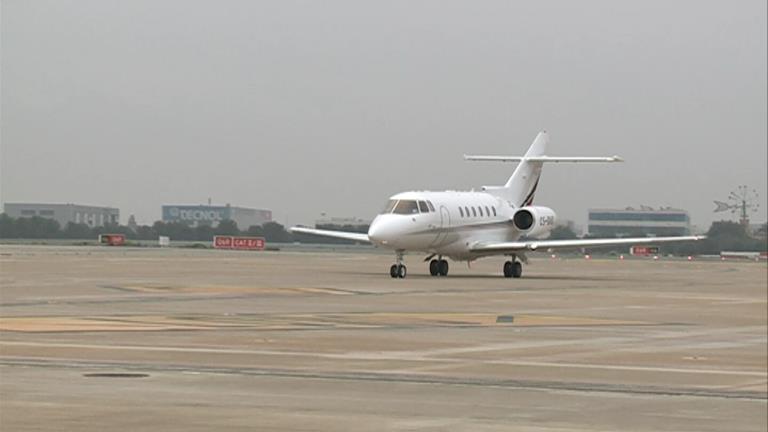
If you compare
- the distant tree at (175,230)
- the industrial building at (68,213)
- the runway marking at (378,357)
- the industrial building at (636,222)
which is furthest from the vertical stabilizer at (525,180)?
the industrial building at (68,213)

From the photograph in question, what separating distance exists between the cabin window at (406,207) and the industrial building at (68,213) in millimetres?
51136

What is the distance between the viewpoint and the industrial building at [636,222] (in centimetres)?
4353

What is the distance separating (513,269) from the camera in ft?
247

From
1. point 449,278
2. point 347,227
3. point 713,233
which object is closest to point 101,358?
point 713,233

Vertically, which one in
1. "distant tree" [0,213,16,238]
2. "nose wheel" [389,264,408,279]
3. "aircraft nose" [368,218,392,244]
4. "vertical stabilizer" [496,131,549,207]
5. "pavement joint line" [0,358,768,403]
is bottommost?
"pavement joint line" [0,358,768,403]

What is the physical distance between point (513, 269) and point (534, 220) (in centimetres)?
511

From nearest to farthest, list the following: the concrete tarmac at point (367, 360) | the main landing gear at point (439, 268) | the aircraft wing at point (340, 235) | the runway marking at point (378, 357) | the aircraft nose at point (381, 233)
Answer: the concrete tarmac at point (367, 360), the runway marking at point (378, 357), the aircraft nose at point (381, 233), the main landing gear at point (439, 268), the aircraft wing at point (340, 235)

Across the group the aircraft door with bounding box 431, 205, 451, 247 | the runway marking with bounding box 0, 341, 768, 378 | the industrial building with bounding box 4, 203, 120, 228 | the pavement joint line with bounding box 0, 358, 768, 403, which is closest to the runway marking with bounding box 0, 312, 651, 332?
the runway marking with bounding box 0, 341, 768, 378

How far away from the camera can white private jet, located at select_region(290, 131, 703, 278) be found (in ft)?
228

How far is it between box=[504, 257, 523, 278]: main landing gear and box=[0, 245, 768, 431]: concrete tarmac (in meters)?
24.1

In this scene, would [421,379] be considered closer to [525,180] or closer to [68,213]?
[68,213]

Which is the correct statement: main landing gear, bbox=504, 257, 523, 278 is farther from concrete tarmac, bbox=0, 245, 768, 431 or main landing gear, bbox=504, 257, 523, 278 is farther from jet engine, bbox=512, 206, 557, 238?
concrete tarmac, bbox=0, 245, 768, 431

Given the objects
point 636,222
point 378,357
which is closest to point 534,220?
point 636,222

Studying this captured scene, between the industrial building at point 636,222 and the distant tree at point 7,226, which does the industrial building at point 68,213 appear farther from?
the industrial building at point 636,222
